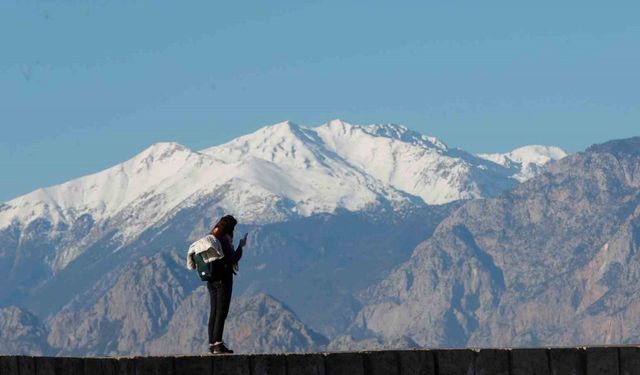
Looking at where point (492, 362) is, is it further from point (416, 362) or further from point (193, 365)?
point (193, 365)

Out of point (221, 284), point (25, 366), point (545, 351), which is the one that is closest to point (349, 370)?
point (545, 351)

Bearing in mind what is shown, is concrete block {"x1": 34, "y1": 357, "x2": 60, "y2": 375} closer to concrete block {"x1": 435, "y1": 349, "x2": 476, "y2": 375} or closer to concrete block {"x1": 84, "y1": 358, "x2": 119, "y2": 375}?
concrete block {"x1": 84, "y1": 358, "x2": 119, "y2": 375}

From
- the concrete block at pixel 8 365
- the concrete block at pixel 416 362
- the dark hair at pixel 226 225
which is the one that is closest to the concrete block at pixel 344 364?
the concrete block at pixel 416 362

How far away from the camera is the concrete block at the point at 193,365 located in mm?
21969

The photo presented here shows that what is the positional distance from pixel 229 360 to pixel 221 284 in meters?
6.88

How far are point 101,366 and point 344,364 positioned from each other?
2860 millimetres

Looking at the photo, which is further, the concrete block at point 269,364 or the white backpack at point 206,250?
the white backpack at point 206,250

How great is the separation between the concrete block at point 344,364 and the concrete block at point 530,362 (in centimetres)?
179

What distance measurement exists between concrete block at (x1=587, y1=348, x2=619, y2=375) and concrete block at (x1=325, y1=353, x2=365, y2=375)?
105 inches

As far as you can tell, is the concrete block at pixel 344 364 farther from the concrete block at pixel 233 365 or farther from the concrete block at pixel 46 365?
the concrete block at pixel 46 365

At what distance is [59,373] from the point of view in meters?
21.8

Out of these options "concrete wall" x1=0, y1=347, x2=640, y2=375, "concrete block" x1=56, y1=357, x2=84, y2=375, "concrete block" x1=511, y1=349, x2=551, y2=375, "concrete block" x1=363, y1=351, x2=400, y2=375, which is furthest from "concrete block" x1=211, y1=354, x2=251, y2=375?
"concrete block" x1=511, y1=349, x2=551, y2=375

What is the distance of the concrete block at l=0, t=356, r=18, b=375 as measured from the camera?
21.8m

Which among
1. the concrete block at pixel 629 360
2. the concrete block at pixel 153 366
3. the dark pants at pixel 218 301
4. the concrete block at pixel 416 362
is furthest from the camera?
the dark pants at pixel 218 301
